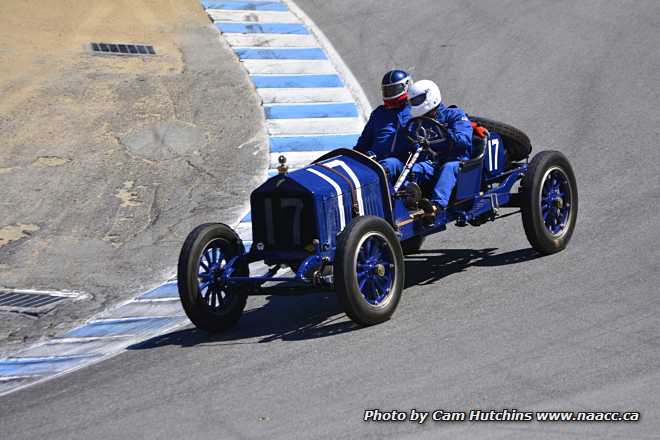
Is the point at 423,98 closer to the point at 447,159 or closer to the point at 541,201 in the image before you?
the point at 447,159

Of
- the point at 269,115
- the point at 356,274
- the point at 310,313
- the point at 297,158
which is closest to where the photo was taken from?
the point at 356,274

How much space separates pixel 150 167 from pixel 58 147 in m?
1.26

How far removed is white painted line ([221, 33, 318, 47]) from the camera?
17.1 meters

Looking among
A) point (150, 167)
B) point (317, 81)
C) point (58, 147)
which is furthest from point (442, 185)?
point (317, 81)

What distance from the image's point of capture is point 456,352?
22.9ft

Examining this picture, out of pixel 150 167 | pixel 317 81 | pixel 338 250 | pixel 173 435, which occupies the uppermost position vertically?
pixel 317 81

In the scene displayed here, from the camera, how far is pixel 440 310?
8055 mm

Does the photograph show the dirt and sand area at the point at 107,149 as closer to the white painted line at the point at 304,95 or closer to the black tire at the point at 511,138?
the white painted line at the point at 304,95

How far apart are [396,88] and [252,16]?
9.59 meters

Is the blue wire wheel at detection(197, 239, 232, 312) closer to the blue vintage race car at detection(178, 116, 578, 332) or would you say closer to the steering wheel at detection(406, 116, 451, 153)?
the blue vintage race car at detection(178, 116, 578, 332)

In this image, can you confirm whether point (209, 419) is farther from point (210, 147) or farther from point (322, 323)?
point (210, 147)

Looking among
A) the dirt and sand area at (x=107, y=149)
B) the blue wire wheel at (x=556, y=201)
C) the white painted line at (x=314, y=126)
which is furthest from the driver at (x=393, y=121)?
the white painted line at (x=314, y=126)

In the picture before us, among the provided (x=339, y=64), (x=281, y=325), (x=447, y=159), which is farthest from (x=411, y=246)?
(x=339, y=64)

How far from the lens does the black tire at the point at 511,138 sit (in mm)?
9797
